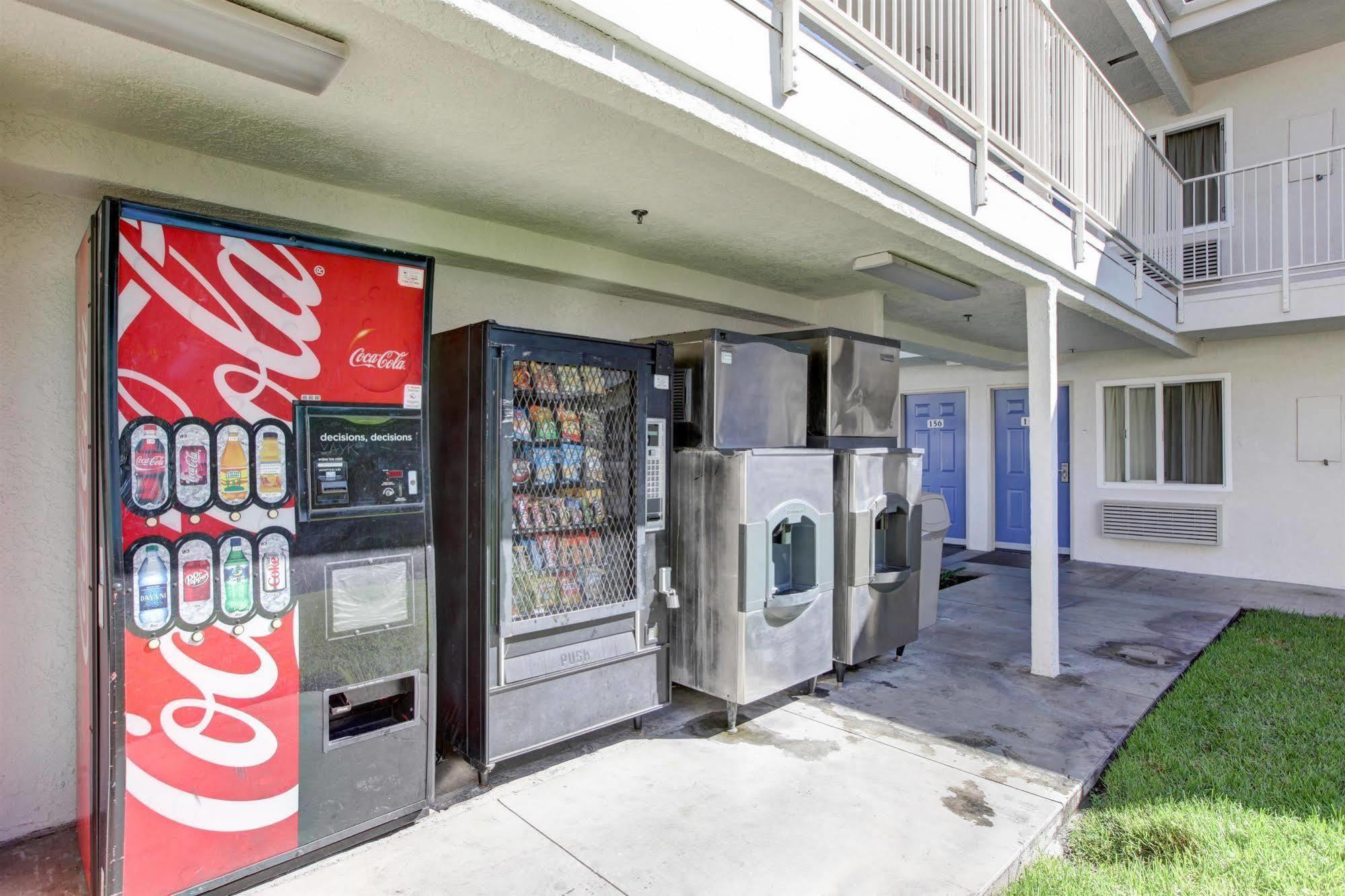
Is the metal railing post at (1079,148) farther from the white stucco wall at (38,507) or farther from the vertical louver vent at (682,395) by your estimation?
the white stucco wall at (38,507)

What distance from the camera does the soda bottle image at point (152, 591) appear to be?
1941 mm

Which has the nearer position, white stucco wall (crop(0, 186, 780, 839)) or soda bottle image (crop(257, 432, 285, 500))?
soda bottle image (crop(257, 432, 285, 500))

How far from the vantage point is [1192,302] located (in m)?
6.39

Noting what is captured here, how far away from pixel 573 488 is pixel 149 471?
1525 mm

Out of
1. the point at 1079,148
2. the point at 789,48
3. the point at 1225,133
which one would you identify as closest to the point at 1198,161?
the point at 1225,133

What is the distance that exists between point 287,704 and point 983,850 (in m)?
2.33

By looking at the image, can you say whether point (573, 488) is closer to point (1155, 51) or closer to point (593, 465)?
point (593, 465)

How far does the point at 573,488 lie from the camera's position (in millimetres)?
3074

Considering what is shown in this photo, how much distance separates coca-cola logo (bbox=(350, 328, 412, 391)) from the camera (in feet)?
7.77

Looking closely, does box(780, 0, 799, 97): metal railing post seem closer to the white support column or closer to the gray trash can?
the white support column

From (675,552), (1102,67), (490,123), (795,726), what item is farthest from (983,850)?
(1102,67)

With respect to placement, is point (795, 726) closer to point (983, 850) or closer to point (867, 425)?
point (983, 850)

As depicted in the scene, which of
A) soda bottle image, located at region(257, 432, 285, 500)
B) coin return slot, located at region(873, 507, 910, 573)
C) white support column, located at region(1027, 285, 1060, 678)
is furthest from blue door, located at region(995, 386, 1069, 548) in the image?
soda bottle image, located at region(257, 432, 285, 500)

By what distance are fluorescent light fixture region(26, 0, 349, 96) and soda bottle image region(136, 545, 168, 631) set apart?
4.35 feet
